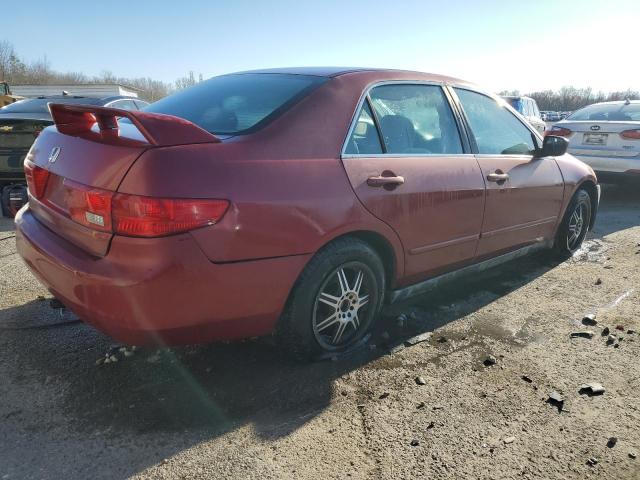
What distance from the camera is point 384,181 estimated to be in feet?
9.34

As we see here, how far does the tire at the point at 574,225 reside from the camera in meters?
4.86

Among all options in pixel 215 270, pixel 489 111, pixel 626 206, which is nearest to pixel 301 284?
pixel 215 270

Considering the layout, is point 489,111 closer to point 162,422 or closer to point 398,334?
point 398,334

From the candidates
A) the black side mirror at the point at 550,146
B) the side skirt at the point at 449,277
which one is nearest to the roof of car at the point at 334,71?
the black side mirror at the point at 550,146

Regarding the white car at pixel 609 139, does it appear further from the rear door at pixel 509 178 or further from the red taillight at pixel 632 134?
the rear door at pixel 509 178

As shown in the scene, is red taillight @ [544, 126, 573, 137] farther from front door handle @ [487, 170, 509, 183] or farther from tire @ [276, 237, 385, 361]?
tire @ [276, 237, 385, 361]

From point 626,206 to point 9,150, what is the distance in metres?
8.88

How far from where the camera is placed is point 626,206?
25.9 feet

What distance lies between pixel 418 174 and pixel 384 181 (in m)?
0.33

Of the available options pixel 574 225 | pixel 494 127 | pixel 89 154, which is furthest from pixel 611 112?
pixel 89 154

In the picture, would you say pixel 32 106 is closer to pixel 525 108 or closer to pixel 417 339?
pixel 417 339

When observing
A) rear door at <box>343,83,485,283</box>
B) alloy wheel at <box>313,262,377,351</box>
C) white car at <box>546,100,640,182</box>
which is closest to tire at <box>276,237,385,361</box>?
alloy wheel at <box>313,262,377,351</box>

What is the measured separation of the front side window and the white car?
4.27 metres

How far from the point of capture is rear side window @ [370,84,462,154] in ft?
10.1
